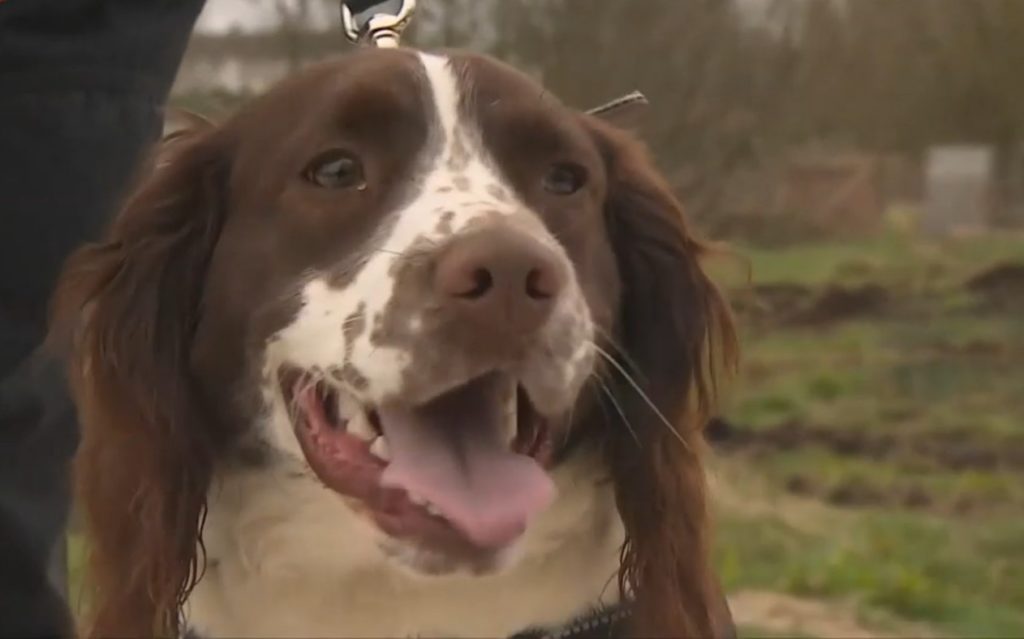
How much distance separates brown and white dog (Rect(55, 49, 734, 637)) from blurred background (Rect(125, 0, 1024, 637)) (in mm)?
1447

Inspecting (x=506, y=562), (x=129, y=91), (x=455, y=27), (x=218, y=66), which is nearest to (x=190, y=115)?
(x=129, y=91)

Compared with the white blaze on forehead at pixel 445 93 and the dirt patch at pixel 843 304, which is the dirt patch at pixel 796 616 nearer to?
the dirt patch at pixel 843 304

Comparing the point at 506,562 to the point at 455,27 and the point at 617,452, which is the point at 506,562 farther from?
the point at 455,27

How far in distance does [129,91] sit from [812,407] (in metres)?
3.34

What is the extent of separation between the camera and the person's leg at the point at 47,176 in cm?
186

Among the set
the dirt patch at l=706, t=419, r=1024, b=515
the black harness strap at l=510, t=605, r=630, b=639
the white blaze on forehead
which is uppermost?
the white blaze on forehead

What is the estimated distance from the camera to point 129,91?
6.37ft

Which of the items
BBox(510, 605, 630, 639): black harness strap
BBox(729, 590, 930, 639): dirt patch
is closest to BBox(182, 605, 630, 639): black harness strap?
BBox(510, 605, 630, 639): black harness strap

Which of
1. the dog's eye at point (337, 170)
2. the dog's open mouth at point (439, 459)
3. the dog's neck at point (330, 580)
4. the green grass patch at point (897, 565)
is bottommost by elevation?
the green grass patch at point (897, 565)

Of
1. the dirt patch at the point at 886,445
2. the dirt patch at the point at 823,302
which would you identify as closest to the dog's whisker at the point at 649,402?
the dirt patch at the point at 886,445

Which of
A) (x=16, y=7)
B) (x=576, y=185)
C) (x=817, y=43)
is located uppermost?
(x=16, y=7)

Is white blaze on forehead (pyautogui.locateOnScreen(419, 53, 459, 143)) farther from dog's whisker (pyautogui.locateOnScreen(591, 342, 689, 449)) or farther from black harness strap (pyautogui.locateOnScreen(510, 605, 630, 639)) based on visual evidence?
black harness strap (pyautogui.locateOnScreen(510, 605, 630, 639))

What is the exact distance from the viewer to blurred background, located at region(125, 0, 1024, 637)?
12.2ft

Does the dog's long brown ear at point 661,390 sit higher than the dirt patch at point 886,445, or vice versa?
the dog's long brown ear at point 661,390
